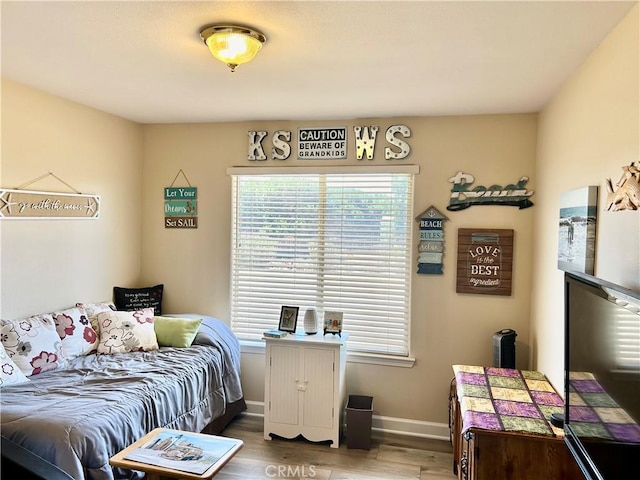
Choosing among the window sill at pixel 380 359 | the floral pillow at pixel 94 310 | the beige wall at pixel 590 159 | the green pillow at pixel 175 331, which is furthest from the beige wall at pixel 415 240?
the floral pillow at pixel 94 310

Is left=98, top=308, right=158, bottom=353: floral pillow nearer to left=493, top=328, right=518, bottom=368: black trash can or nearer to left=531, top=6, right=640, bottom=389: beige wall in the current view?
left=493, top=328, right=518, bottom=368: black trash can

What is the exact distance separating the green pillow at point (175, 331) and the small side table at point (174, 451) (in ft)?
3.81

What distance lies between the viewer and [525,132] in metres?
3.48

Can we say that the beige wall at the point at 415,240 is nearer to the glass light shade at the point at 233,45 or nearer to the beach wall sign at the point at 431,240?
the beach wall sign at the point at 431,240

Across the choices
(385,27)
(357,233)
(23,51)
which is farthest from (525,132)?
(23,51)

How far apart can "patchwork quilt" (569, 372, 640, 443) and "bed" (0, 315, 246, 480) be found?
2078mm

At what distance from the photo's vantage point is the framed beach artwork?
2125mm

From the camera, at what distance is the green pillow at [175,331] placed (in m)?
3.54

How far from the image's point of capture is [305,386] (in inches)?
139

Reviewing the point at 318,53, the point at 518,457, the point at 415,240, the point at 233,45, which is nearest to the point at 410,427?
the point at 415,240

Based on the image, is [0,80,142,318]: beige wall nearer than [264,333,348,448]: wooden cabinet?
Yes

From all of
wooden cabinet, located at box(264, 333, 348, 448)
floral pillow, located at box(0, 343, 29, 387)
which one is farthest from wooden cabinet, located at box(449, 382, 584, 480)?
floral pillow, located at box(0, 343, 29, 387)

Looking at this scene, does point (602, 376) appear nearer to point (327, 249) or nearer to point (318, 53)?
point (318, 53)

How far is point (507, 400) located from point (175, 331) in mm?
2355
